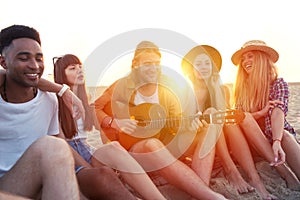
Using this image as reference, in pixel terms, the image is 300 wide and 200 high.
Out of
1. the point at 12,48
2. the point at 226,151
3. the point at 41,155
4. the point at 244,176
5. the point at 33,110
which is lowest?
the point at 244,176

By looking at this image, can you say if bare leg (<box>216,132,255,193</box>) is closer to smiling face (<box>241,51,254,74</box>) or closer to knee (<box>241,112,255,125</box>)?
knee (<box>241,112,255,125</box>)

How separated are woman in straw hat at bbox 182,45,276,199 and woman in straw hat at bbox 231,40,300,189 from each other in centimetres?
13

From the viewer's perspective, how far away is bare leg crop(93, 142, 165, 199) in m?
2.83

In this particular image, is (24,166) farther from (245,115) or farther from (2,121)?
(245,115)

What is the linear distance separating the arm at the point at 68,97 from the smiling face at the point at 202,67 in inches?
42.7

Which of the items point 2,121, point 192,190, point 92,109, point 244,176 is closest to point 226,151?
point 244,176

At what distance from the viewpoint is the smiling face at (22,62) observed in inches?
102

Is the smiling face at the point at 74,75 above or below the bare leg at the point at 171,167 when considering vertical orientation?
above

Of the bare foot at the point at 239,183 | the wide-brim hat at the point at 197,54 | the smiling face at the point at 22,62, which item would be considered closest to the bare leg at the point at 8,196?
the smiling face at the point at 22,62

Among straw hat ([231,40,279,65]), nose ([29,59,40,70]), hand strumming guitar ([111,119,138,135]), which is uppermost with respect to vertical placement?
straw hat ([231,40,279,65])

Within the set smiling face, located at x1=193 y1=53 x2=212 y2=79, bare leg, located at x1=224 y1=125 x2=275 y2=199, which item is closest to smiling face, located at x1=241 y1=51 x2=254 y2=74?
smiling face, located at x1=193 y1=53 x2=212 y2=79

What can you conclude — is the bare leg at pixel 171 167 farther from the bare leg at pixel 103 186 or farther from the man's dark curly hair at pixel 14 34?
the man's dark curly hair at pixel 14 34

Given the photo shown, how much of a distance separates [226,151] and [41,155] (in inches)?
65.4

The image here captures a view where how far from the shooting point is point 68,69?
3.85 metres
